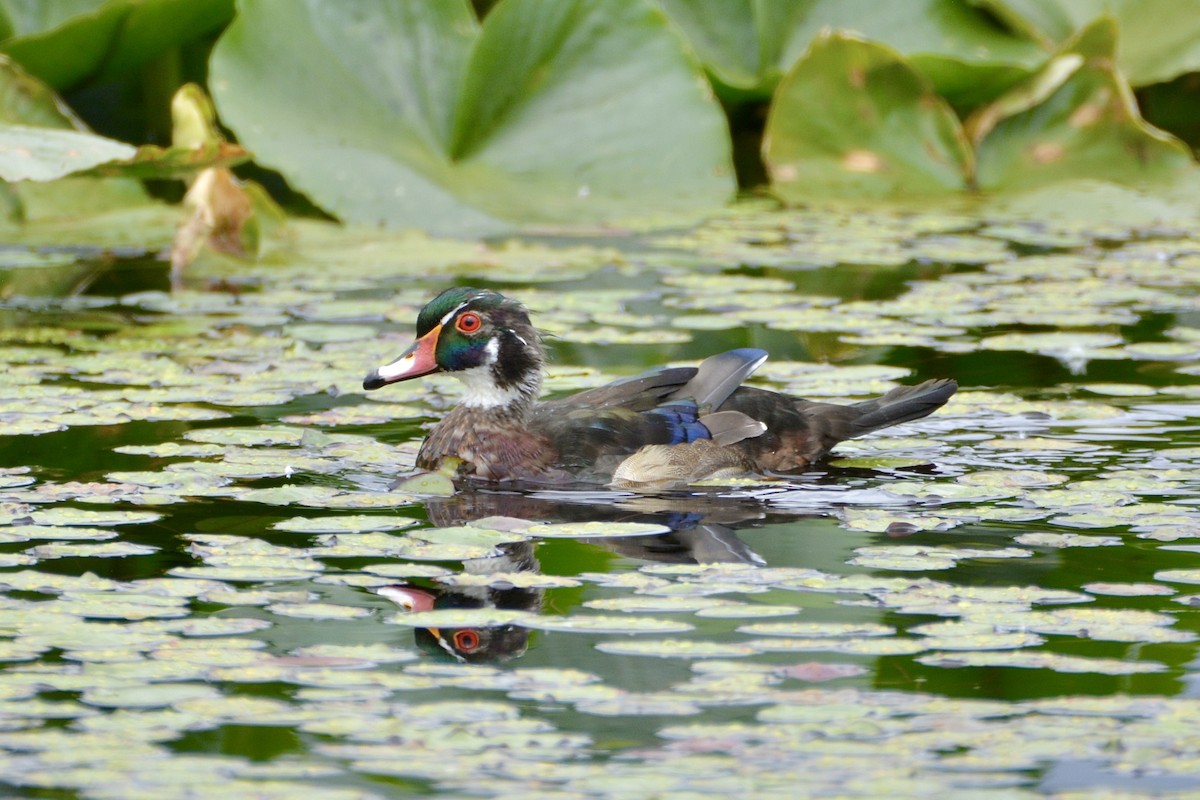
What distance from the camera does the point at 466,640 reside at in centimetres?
453

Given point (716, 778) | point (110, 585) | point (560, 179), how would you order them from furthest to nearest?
point (560, 179) → point (110, 585) → point (716, 778)

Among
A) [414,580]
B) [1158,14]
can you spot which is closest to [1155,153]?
[1158,14]

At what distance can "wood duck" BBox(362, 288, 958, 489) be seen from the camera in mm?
6426

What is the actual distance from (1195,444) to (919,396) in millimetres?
1027

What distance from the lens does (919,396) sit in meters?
6.77

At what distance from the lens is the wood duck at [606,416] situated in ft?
21.1

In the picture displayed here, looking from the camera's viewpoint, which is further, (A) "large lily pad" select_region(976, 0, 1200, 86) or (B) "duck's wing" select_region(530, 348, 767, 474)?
(A) "large lily pad" select_region(976, 0, 1200, 86)

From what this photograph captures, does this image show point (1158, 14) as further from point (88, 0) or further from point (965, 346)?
point (88, 0)

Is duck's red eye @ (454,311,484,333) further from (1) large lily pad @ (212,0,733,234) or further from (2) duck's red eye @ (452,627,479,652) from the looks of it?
(1) large lily pad @ (212,0,733,234)

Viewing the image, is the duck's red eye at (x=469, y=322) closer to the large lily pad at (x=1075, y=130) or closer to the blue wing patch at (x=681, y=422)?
the blue wing patch at (x=681, y=422)

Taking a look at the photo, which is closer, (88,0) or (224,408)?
(224,408)

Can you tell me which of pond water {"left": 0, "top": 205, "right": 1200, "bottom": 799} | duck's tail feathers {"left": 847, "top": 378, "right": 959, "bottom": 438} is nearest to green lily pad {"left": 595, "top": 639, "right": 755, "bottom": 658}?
pond water {"left": 0, "top": 205, "right": 1200, "bottom": 799}

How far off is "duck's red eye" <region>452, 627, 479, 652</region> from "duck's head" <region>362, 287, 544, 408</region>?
212 cm

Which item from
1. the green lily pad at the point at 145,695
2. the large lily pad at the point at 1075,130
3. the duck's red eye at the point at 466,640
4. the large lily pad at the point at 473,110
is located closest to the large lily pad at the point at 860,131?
the large lily pad at the point at 1075,130
